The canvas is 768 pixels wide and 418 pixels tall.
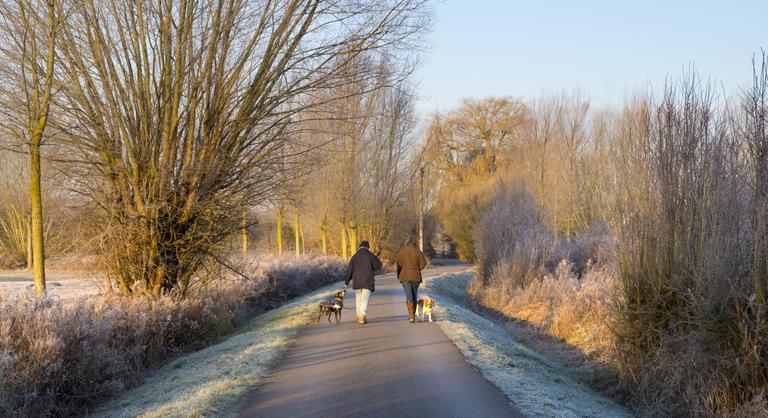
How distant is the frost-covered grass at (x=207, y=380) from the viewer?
7.74m

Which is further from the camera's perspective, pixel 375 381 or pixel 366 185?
pixel 366 185

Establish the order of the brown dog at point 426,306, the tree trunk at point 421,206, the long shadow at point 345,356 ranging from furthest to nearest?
1. the tree trunk at point 421,206
2. the brown dog at point 426,306
3. the long shadow at point 345,356

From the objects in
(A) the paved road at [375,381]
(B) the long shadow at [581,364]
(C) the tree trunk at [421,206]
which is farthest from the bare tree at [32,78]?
(C) the tree trunk at [421,206]

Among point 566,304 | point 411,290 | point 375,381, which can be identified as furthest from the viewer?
point 566,304

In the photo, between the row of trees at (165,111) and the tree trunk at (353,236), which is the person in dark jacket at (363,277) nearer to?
the row of trees at (165,111)

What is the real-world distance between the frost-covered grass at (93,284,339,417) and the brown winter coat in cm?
289

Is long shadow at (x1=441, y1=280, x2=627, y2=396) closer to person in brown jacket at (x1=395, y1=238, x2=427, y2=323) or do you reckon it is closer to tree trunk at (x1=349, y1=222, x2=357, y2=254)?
person in brown jacket at (x1=395, y1=238, x2=427, y2=323)

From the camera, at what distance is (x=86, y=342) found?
9859mm

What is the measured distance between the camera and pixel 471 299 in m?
28.4

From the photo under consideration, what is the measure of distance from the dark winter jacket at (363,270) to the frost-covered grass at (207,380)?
1.83 metres

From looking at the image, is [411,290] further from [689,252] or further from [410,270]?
[689,252]

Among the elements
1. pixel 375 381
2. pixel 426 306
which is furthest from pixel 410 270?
pixel 375 381

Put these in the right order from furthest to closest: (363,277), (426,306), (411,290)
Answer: (411,290) → (426,306) → (363,277)

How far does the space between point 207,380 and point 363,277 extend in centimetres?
603
